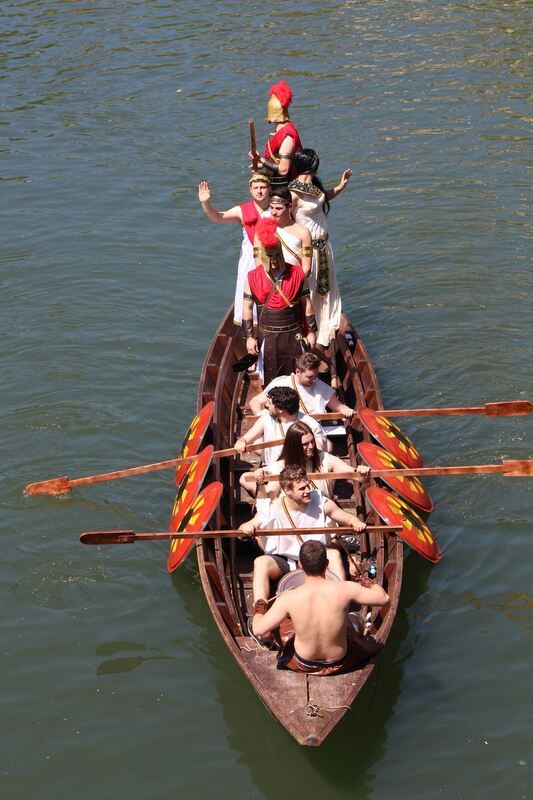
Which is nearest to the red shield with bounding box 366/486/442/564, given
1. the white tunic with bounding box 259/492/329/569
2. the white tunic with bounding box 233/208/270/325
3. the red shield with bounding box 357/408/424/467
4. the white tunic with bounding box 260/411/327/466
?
the white tunic with bounding box 259/492/329/569

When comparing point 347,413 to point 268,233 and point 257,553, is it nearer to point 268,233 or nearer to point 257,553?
point 257,553

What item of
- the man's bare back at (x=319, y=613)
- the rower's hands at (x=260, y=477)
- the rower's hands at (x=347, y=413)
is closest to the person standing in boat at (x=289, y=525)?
the rower's hands at (x=260, y=477)

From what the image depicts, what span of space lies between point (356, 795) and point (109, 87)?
1806 cm

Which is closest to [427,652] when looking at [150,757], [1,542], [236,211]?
[150,757]

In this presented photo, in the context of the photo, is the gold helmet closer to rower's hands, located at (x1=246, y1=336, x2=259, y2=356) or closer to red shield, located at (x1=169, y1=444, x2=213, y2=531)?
rower's hands, located at (x1=246, y1=336, x2=259, y2=356)

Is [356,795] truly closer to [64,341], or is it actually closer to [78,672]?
[78,672]

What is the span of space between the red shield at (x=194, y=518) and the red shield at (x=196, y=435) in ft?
2.89

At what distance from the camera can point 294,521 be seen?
8875mm

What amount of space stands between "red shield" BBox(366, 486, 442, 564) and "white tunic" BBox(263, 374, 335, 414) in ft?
4.06

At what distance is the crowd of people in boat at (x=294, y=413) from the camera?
7.61 meters

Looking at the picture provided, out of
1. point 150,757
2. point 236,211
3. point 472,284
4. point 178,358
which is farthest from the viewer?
point 472,284

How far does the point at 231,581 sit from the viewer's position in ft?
30.2

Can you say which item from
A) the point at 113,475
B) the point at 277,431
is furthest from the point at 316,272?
the point at 113,475

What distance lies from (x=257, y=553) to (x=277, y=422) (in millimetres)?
1218
